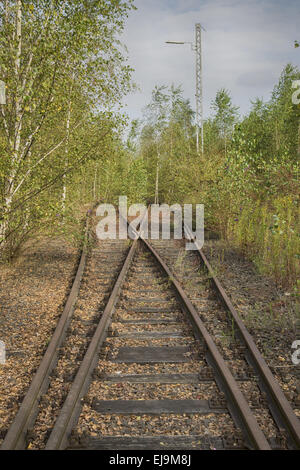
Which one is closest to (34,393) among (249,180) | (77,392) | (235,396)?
(77,392)

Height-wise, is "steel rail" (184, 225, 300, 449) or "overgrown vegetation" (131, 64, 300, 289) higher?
"overgrown vegetation" (131, 64, 300, 289)

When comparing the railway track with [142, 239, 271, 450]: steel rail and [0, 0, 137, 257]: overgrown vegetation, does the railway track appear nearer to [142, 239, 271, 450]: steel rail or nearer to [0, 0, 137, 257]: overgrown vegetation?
[142, 239, 271, 450]: steel rail

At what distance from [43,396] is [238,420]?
1.82 metres

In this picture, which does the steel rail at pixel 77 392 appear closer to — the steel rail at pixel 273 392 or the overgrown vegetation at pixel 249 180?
the steel rail at pixel 273 392

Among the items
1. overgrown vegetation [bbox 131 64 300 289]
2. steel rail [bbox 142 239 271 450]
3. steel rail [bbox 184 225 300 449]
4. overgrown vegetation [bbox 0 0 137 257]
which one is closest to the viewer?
steel rail [bbox 142 239 271 450]

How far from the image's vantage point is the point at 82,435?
287 centimetres

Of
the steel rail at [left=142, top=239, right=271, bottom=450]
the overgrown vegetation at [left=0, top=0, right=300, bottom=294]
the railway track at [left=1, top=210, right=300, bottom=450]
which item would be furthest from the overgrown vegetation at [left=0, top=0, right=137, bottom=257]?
the steel rail at [left=142, top=239, right=271, bottom=450]

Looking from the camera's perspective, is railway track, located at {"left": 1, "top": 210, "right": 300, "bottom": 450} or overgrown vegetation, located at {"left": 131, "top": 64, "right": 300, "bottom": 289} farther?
overgrown vegetation, located at {"left": 131, "top": 64, "right": 300, "bottom": 289}

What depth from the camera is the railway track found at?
9.48 ft

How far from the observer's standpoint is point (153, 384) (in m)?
3.70

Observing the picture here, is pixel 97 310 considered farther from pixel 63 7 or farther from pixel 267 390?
pixel 63 7

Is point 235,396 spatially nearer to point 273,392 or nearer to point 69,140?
point 273,392

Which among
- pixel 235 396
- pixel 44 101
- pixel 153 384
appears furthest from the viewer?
pixel 44 101

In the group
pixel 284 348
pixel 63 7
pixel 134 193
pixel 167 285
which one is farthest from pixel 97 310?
pixel 134 193
